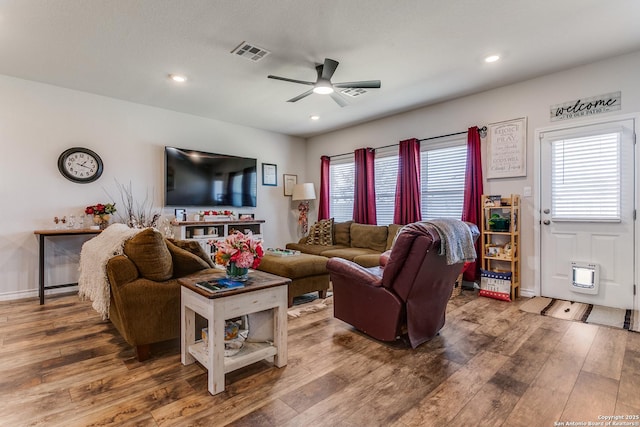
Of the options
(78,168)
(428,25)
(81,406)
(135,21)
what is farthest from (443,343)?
(78,168)

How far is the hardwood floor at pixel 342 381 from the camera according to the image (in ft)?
5.41

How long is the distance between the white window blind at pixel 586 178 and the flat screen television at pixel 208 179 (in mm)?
4561

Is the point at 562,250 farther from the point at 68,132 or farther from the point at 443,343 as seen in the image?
the point at 68,132

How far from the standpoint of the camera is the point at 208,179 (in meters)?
5.26

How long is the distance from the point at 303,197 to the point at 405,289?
405 cm

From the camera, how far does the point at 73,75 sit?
12.0 feet

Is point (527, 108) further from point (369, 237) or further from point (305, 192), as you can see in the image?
point (305, 192)

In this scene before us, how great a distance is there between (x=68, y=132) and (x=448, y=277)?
15.7 ft

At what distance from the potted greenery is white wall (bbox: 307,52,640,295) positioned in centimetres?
22

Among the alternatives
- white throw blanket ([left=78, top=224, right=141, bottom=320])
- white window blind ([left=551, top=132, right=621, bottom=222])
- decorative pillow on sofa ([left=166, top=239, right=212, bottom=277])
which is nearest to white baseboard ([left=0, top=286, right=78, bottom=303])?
white throw blanket ([left=78, top=224, right=141, bottom=320])

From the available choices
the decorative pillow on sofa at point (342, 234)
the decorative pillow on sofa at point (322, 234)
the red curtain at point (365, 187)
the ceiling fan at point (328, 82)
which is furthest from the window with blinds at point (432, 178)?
the ceiling fan at point (328, 82)

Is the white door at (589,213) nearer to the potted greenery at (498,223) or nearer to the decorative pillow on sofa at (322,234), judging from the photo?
the potted greenery at (498,223)

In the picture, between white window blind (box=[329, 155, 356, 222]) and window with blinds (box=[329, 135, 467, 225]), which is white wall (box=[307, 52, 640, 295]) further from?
white window blind (box=[329, 155, 356, 222])

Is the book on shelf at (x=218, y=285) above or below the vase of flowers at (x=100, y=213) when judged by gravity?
below
